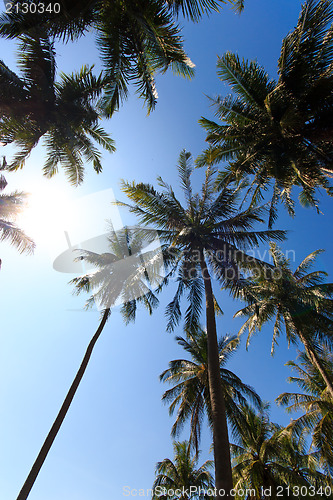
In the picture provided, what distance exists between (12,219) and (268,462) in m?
20.0

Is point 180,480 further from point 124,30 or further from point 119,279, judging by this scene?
point 124,30

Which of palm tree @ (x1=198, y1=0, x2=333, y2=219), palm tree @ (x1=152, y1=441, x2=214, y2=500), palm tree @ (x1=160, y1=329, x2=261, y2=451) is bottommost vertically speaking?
palm tree @ (x1=152, y1=441, x2=214, y2=500)

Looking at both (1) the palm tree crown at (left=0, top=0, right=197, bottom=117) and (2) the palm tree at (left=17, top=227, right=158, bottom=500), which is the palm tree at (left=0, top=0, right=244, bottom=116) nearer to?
(1) the palm tree crown at (left=0, top=0, right=197, bottom=117)

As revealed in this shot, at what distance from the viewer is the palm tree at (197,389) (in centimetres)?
1393

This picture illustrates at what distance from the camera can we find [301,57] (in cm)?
862

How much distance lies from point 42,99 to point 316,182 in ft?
32.5

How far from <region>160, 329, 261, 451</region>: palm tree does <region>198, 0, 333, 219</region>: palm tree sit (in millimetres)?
8543

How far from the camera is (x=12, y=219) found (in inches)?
621

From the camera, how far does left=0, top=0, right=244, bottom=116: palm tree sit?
5.98m

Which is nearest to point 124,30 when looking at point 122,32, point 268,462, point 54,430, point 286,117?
point 122,32

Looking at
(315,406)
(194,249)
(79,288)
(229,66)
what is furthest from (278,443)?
(229,66)

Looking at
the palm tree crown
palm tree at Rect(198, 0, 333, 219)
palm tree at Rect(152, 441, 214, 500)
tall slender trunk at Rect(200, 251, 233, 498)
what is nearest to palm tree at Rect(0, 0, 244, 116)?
the palm tree crown

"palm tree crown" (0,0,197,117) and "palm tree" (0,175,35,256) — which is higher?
"palm tree" (0,175,35,256)

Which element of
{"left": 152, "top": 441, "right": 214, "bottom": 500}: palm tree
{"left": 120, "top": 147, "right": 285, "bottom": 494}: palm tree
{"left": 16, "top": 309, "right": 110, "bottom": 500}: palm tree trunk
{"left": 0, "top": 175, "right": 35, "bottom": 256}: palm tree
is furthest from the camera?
{"left": 152, "top": 441, "right": 214, "bottom": 500}: palm tree
